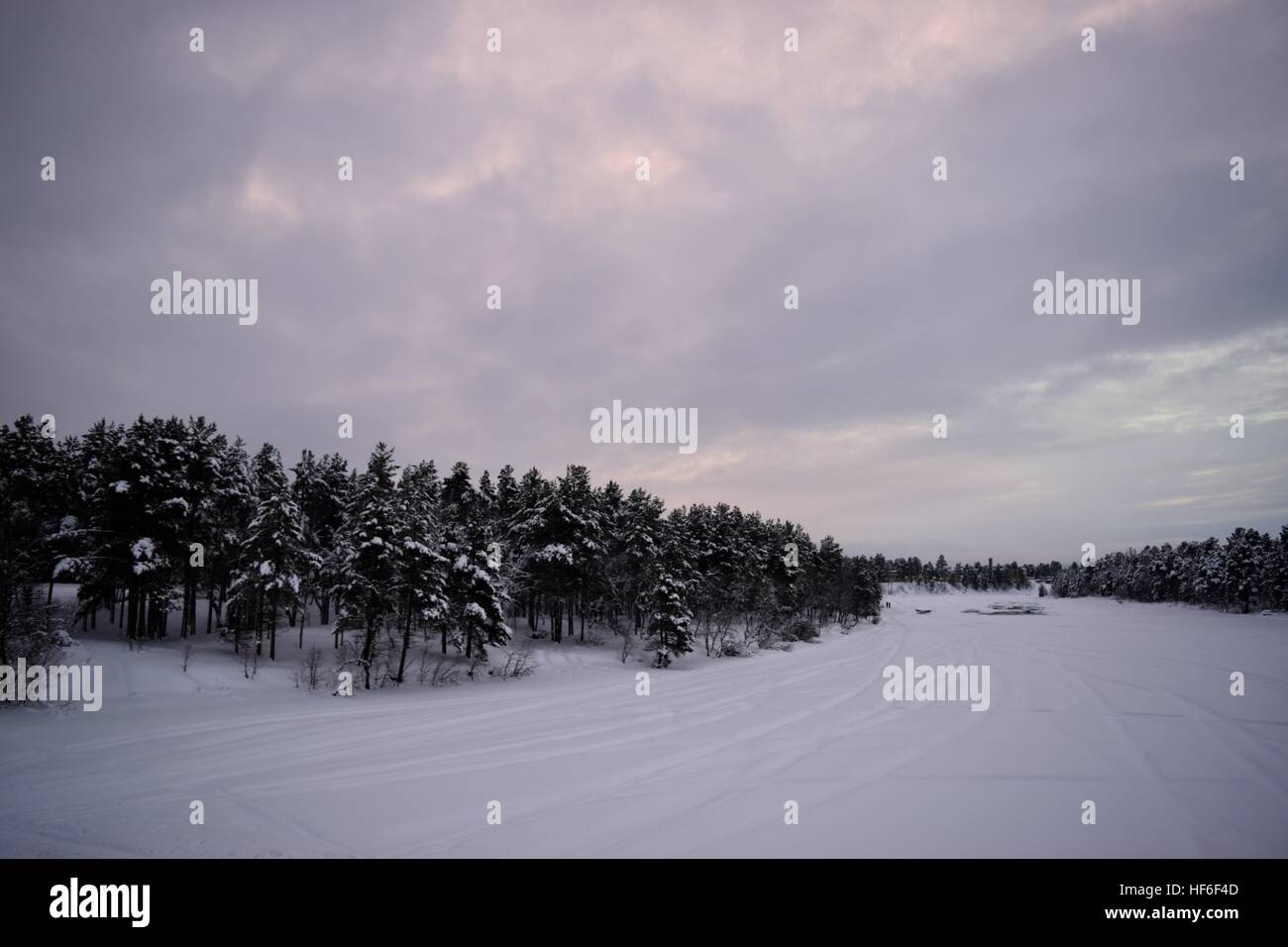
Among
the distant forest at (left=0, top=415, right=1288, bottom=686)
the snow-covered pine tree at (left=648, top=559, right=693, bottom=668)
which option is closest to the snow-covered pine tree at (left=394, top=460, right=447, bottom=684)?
the distant forest at (left=0, top=415, right=1288, bottom=686)

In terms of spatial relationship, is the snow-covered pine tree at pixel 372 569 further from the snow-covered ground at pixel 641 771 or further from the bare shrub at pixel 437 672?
the snow-covered ground at pixel 641 771

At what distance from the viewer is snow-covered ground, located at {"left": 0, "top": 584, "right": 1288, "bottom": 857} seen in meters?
9.59

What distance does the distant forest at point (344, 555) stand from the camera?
29516 mm

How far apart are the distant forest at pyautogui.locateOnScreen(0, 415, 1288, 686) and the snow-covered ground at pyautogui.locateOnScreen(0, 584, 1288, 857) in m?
5.88

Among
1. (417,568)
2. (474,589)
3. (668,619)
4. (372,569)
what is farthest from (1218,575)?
(372,569)

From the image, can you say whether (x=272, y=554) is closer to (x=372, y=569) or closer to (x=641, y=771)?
(x=372, y=569)

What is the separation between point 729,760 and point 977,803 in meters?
6.04

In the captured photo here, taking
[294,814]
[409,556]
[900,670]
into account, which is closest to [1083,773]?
[294,814]

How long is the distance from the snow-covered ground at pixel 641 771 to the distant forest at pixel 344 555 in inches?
231

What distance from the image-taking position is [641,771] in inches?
535

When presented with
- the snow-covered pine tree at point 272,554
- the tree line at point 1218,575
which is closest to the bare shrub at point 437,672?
the snow-covered pine tree at point 272,554

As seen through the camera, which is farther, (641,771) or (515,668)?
(515,668)

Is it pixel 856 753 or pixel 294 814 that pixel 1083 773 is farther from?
pixel 294 814

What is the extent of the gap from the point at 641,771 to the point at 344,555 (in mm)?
30485
